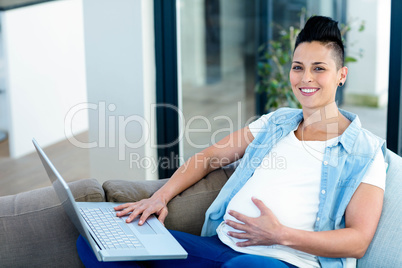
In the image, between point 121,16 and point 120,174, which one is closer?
point 121,16

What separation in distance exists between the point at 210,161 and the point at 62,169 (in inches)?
76.4

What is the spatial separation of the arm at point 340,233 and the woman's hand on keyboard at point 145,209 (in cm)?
37

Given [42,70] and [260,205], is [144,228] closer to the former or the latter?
[260,205]

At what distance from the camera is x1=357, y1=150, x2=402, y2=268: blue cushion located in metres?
1.72

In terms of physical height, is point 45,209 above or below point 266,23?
below

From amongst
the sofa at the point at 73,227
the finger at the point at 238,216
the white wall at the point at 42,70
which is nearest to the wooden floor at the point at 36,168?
the white wall at the point at 42,70

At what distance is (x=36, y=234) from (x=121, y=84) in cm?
126

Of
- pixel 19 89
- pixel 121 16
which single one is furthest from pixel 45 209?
pixel 19 89

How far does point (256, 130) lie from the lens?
2.11 m

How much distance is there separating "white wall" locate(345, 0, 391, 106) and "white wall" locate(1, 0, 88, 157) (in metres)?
2.17

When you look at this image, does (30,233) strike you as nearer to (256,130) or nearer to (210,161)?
(210,161)

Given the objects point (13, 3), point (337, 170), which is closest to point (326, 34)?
point (337, 170)

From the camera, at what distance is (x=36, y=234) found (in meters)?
1.92

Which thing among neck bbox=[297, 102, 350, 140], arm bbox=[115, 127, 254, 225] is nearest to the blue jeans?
arm bbox=[115, 127, 254, 225]
